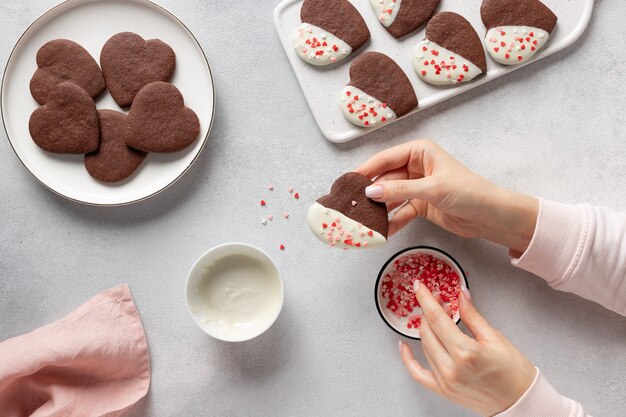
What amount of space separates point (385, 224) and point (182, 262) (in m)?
0.51

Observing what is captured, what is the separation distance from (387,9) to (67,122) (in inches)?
30.7

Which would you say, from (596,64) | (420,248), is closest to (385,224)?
(420,248)

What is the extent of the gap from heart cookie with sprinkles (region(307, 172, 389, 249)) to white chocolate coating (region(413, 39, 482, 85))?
30 centimetres

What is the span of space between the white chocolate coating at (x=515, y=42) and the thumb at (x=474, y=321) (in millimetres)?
551

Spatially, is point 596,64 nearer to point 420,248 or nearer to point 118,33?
point 420,248

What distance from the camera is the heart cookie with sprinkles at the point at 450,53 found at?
145 cm

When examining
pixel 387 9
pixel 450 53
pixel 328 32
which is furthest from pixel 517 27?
pixel 328 32

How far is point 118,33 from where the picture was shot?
145 centimetres

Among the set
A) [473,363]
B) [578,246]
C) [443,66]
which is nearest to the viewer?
[473,363]

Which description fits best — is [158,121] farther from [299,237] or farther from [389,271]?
[389,271]

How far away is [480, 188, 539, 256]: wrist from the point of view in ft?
4.38

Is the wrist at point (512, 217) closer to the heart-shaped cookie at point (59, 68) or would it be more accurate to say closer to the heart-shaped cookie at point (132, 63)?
the heart-shaped cookie at point (132, 63)

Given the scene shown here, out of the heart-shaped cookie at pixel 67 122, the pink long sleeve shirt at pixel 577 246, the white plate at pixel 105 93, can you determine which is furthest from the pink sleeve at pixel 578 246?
the heart-shaped cookie at pixel 67 122

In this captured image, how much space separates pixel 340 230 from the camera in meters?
1.37
